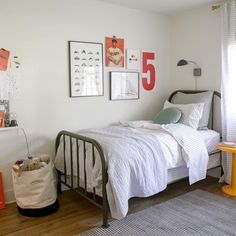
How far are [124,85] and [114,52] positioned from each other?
0.46 metres

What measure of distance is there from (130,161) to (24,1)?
6.45 ft

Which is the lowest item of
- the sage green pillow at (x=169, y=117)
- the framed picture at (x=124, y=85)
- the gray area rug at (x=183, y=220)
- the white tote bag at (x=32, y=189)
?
the gray area rug at (x=183, y=220)

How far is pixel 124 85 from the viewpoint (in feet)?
12.3

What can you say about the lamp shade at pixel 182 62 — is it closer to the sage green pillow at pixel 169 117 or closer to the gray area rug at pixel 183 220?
the sage green pillow at pixel 169 117

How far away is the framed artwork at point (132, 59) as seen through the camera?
375 cm

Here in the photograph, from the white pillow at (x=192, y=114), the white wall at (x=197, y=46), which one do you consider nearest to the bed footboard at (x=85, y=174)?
the white pillow at (x=192, y=114)

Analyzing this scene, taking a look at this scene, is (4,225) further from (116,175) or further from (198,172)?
(198,172)

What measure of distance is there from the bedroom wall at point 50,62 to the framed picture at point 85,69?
0.07 meters

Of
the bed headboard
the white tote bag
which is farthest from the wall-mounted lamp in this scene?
the white tote bag

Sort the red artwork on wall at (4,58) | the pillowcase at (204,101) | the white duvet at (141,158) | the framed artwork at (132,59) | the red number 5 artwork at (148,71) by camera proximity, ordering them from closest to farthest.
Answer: the white duvet at (141,158), the red artwork on wall at (4,58), the pillowcase at (204,101), the framed artwork at (132,59), the red number 5 artwork at (148,71)

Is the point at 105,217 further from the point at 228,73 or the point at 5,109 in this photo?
the point at 228,73

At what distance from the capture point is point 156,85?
4137 millimetres

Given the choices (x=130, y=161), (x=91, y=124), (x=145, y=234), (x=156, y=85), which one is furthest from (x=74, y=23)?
(x=145, y=234)

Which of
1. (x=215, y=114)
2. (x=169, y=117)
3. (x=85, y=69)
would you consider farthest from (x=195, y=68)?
(x=85, y=69)
